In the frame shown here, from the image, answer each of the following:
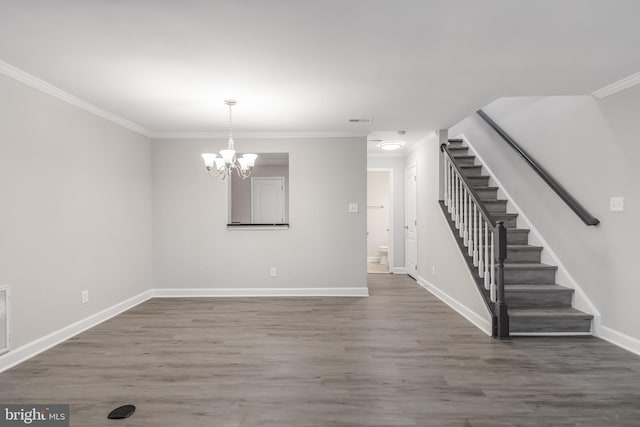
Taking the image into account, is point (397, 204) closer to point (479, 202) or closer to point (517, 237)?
point (517, 237)

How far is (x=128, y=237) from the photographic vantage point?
4.51 m

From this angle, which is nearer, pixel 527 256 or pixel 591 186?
pixel 591 186

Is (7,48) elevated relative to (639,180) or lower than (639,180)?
elevated

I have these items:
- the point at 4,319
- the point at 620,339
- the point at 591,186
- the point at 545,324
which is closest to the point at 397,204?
the point at 591,186

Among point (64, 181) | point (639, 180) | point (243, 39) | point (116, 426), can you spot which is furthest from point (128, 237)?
point (639, 180)

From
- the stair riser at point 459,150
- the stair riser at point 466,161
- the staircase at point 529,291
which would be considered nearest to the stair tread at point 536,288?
the staircase at point 529,291

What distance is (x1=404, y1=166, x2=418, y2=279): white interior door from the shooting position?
6345 millimetres

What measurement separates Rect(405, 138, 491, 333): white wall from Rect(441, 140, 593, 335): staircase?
202 millimetres

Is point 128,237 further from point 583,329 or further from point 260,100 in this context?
point 583,329

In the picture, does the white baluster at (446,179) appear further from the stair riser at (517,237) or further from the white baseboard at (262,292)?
the white baseboard at (262,292)

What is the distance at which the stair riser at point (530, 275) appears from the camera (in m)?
3.91

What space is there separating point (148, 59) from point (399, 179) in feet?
17.6

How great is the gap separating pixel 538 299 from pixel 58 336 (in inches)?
193

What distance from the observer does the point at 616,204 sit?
3.18 m
